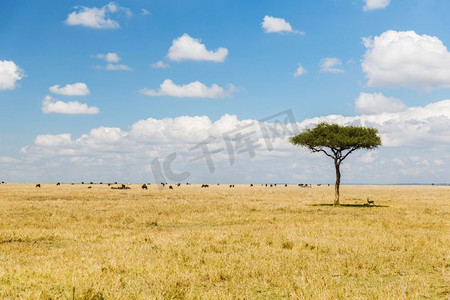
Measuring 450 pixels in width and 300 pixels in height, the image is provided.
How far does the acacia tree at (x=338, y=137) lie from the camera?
47406mm

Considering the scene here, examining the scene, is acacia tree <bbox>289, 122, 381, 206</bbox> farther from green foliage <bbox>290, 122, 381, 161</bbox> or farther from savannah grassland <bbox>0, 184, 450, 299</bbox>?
savannah grassland <bbox>0, 184, 450, 299</bbox>

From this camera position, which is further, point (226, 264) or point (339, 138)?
point (339, 138)

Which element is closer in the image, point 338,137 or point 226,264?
point 226,264

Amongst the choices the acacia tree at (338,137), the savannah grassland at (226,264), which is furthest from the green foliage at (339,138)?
the savannah grassland at (226,264)

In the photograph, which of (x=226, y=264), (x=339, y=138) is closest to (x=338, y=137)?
(x=339, y=138)

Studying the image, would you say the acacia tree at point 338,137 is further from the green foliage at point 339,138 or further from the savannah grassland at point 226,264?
the savannah grassland at point 226,264

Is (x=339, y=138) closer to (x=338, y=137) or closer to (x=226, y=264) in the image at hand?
(x=338, y=137)

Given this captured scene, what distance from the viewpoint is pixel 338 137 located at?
154ft

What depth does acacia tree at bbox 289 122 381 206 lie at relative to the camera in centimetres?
4741

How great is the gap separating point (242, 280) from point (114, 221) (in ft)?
56.7

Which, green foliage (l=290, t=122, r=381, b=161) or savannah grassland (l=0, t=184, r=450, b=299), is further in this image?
green foliage (l=290, t=122, r=381, b=161)

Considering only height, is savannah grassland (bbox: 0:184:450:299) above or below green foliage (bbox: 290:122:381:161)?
below

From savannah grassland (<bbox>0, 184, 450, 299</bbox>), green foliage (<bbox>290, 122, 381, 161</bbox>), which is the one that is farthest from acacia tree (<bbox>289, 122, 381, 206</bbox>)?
savannah grassland (<bbox>0, 184, 450, 299</bbox>)

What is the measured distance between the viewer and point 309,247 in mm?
17172
